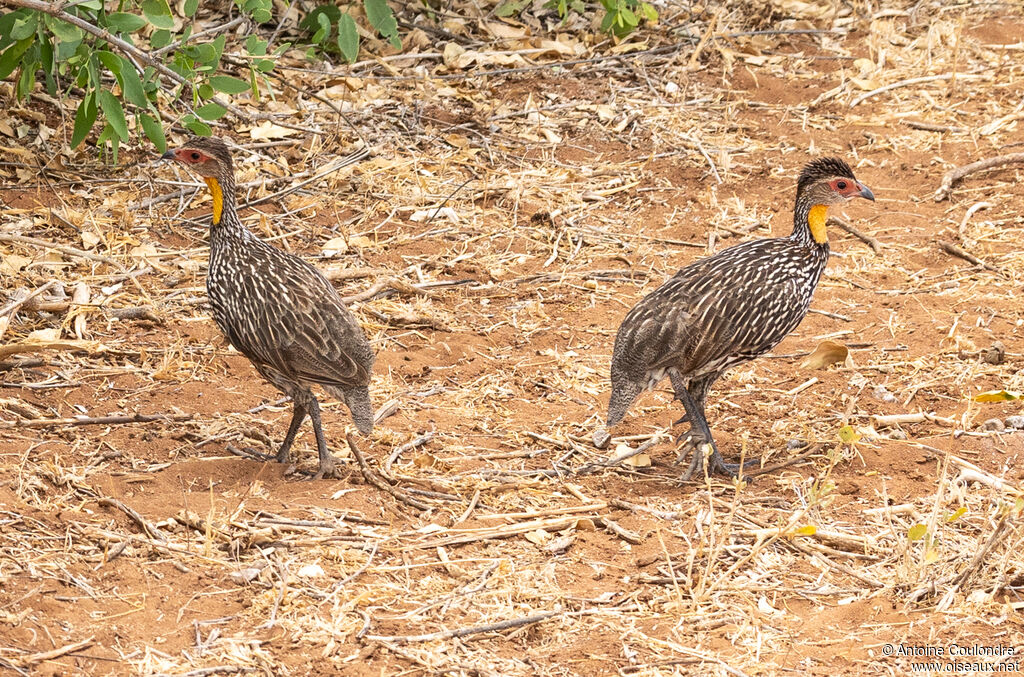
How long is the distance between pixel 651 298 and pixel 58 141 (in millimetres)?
5324

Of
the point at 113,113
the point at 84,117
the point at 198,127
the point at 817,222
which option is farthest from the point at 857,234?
the point at 84,117

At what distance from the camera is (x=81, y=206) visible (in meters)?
9.17

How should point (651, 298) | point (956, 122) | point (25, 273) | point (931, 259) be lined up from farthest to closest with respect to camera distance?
point (956, 122) < point (931, 259) < point (25, 273) < point (651, 298)

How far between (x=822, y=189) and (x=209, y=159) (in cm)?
342

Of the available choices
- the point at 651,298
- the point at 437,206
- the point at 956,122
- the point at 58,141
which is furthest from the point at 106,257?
the point at 956,122

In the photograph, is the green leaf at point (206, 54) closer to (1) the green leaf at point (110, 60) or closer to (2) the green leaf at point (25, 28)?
(1) the green leaf at point (110, 60)

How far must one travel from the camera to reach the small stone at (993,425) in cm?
666

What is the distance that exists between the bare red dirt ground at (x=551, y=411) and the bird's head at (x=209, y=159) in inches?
43.8

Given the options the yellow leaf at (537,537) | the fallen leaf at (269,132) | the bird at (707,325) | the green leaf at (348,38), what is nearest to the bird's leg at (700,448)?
the bird at (707,325)

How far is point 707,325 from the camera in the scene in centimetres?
652

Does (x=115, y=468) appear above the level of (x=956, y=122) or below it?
below

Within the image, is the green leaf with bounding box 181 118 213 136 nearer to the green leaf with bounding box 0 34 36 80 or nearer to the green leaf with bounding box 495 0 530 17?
the green leaf with bounding box 0 34 36 80

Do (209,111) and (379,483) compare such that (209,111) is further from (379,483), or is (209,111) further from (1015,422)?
(1015,422)

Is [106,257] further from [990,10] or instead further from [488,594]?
[990,10]
